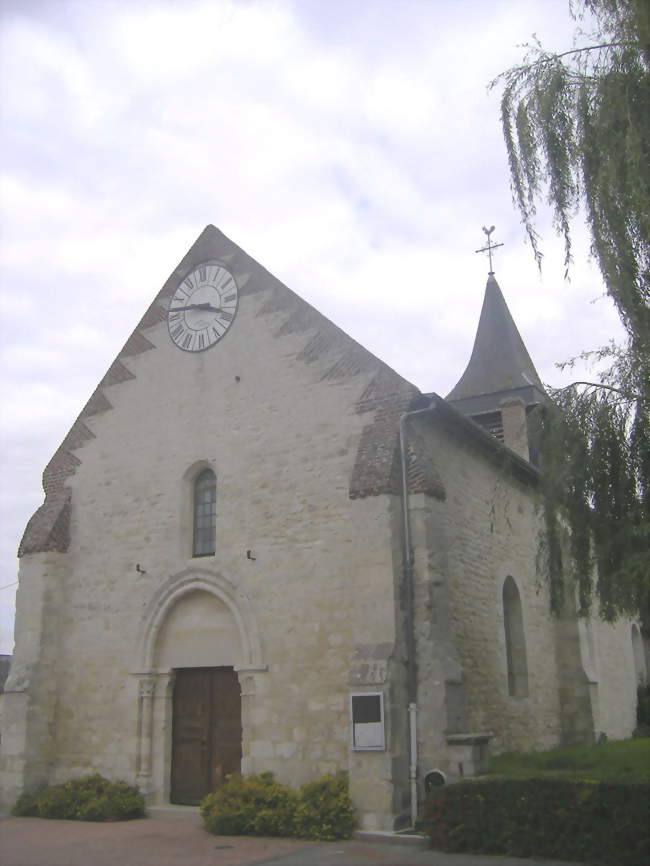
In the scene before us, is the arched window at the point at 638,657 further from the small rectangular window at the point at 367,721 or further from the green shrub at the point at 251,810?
the green shrub at the point at 251,810

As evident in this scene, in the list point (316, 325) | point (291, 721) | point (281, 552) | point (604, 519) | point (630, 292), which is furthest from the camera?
point (316, 325)

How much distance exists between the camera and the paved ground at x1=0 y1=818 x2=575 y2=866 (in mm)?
9367

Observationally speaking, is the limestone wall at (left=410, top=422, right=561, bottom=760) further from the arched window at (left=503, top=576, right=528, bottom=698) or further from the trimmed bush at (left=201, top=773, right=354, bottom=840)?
the trimmed bush at (left=201, top=773, right=354, bottom=840)

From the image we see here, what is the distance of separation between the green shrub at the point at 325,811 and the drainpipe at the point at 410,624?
87cm

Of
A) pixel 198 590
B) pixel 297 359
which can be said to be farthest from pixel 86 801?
pixel 297 359

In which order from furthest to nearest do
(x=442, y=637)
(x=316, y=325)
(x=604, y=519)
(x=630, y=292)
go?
1. (x=316, y=325)
2. (x=442, y=637)
3. (x=604, y=519)
4. (x=630, y=292)

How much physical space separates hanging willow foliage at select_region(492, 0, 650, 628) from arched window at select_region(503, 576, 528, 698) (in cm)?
520

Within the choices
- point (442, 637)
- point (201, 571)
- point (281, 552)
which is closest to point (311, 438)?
point (281, 552)

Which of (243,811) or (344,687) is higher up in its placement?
(344,687)

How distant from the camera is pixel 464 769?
1066 centimetres

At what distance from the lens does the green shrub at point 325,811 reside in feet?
35.2

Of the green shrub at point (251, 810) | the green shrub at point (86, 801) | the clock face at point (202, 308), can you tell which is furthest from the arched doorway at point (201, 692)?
the clock face at point (202, 308)

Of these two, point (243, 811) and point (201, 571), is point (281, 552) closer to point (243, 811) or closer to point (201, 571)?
point (201, 571)

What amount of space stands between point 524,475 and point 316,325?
5.31m
